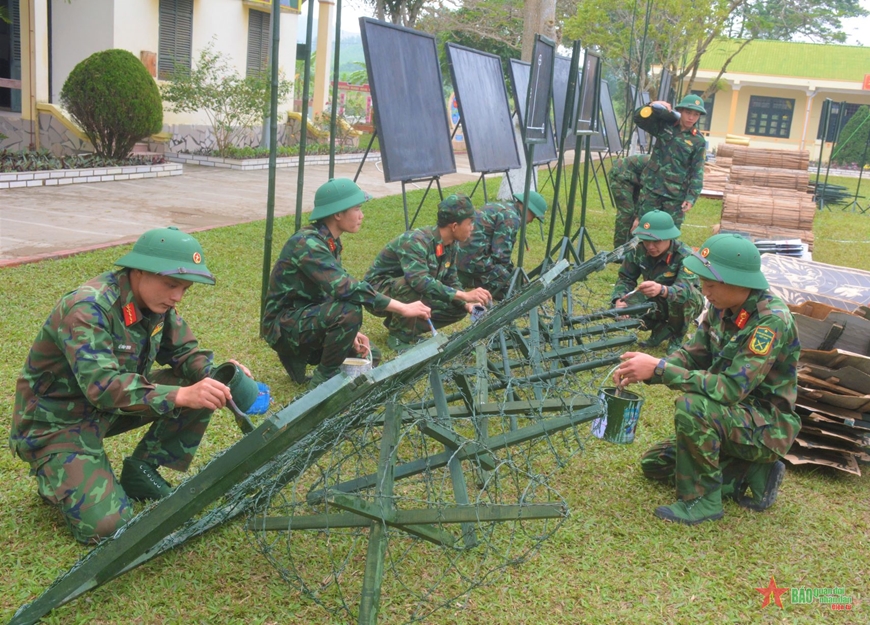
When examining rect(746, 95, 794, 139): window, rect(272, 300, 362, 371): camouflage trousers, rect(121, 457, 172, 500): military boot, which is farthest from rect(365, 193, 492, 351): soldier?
rect(746, 95, 794, 139): window

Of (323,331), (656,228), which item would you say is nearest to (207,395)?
(323,331)

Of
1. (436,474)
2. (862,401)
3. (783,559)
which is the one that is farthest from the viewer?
(862,401)

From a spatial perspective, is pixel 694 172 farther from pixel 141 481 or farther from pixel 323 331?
pixel 141 481

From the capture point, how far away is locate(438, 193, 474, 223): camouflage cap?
5.50 meters

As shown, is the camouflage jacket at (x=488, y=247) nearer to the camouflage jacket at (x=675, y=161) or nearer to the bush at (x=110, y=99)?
the camouflage jacket at (x=675, y=161)

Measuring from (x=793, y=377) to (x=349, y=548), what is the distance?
2037 millimetres

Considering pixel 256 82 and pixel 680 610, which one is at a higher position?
pixel 256 82

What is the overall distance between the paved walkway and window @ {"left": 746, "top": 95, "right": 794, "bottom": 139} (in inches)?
1133

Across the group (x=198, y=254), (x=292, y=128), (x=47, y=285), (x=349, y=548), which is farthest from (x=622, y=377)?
(x=292, y=128)

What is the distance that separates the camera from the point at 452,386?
4.99 meters

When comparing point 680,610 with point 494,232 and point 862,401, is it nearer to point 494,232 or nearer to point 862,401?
point 862,401

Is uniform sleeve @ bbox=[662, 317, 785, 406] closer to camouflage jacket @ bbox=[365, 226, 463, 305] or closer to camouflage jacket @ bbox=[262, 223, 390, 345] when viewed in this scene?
camouflage jacket @ bbox=[262, 223, 390, 345]

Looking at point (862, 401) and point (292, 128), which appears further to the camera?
point (292, 128)

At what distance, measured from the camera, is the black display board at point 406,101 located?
6.74m
